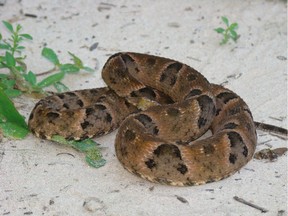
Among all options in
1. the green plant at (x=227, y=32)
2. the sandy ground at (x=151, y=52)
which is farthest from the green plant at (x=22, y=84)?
the green plant at (x=227, y=32)

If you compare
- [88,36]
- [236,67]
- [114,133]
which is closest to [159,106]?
[114,133]

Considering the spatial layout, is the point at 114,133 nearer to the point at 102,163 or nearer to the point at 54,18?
the point at 102,163

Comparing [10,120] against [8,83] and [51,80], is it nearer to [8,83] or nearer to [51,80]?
[8,83]

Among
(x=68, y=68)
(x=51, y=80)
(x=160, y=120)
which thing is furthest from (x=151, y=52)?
(x=160, y=120)

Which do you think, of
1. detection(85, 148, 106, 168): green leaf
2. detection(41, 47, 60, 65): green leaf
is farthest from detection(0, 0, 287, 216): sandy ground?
detection(41, 47, 60, 65): green leaf

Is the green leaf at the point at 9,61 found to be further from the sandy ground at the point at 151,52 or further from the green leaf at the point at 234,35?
the green leaf at the point at 234,35

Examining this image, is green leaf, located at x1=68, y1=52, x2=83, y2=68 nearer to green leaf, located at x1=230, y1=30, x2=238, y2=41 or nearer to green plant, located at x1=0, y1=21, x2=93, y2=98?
green plant, located at x1=0, y1=21, x2=93, y2=98
